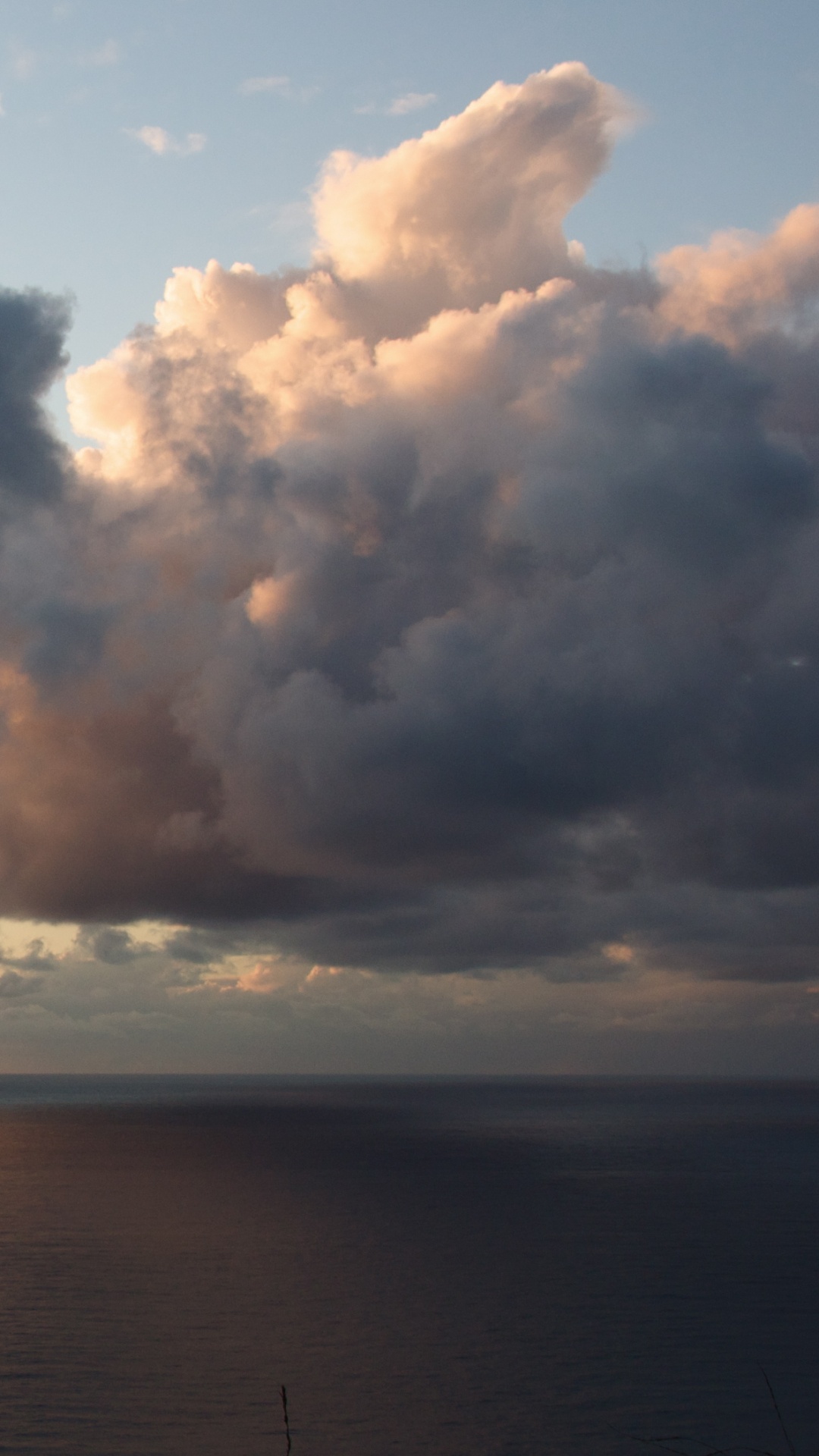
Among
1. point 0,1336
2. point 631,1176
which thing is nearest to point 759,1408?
point 0,1336

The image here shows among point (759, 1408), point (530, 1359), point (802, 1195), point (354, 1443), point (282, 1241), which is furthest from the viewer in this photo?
point (802, 1195)

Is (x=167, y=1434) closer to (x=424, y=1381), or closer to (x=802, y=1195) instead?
(x=424, y=1381)

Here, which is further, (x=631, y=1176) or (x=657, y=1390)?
(x=631, y=1176)

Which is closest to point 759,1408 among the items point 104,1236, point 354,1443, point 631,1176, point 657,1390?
point 657,1390

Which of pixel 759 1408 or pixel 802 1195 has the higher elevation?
pixel 759 1408

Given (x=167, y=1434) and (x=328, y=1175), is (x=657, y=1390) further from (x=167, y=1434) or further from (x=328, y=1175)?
(x=328, y=1175)

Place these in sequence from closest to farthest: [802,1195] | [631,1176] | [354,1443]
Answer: [354,1443]
[802,1195]
[631,1176]
